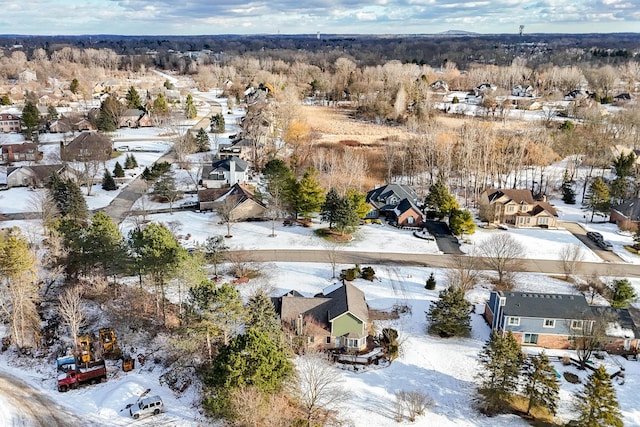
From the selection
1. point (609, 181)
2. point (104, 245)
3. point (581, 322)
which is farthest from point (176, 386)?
point (609, 181)

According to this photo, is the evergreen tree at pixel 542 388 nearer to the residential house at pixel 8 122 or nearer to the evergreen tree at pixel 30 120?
the evergreen tree at pixel 30 120

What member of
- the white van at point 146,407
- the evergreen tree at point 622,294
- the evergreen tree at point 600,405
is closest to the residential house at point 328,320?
the white van at point 146,407

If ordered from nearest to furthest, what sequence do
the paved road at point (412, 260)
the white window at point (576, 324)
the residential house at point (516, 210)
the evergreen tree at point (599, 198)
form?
1. the white window at point (576, 324)
2. the paved road at point (412, 260)
3. the residential house at point (516, 210)
4. the evergreen tree at point (599, 198)

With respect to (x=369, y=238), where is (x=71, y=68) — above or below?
above

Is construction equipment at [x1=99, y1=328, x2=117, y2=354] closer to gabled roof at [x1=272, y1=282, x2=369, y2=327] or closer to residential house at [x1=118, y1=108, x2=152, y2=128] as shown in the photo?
gabled roof at [x1=272, y1=282, x2=369, y2=327]

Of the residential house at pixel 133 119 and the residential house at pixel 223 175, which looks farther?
the residential house at pixel 133 119

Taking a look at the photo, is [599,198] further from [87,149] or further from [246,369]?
[87,149]

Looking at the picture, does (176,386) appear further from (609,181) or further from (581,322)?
(609,181)
